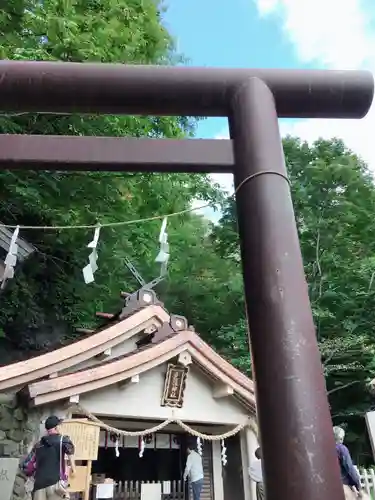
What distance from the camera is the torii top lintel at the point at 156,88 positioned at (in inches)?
96.7

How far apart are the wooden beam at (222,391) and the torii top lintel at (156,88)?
8.40 meters

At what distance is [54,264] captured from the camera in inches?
511

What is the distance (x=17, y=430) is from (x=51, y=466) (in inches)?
105

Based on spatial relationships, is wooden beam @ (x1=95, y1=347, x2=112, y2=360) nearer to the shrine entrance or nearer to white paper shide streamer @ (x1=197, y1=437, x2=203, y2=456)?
the shrine entrance

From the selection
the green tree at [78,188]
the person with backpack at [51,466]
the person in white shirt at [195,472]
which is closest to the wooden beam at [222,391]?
the person in white shirt at [195,472]

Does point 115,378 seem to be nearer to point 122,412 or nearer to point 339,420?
point 122,412

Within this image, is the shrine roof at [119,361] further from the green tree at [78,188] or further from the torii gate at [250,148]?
the torii gate at [250,148]

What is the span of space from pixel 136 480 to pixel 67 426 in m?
3.72

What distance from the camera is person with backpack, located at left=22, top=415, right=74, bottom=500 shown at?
5844 mm

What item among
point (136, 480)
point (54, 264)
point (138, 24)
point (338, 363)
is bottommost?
point (136, 480)

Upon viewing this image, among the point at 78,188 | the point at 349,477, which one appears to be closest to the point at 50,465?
the point at 349,477

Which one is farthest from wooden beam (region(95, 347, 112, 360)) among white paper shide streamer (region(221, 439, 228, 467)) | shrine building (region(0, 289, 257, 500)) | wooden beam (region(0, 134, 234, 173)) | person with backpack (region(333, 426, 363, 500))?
wooden beam (region(0, 134, 234, 173))

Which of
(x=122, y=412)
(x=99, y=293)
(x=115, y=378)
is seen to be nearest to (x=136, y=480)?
(x=122, y=412)

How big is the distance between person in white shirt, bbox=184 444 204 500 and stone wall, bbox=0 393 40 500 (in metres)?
3.53
